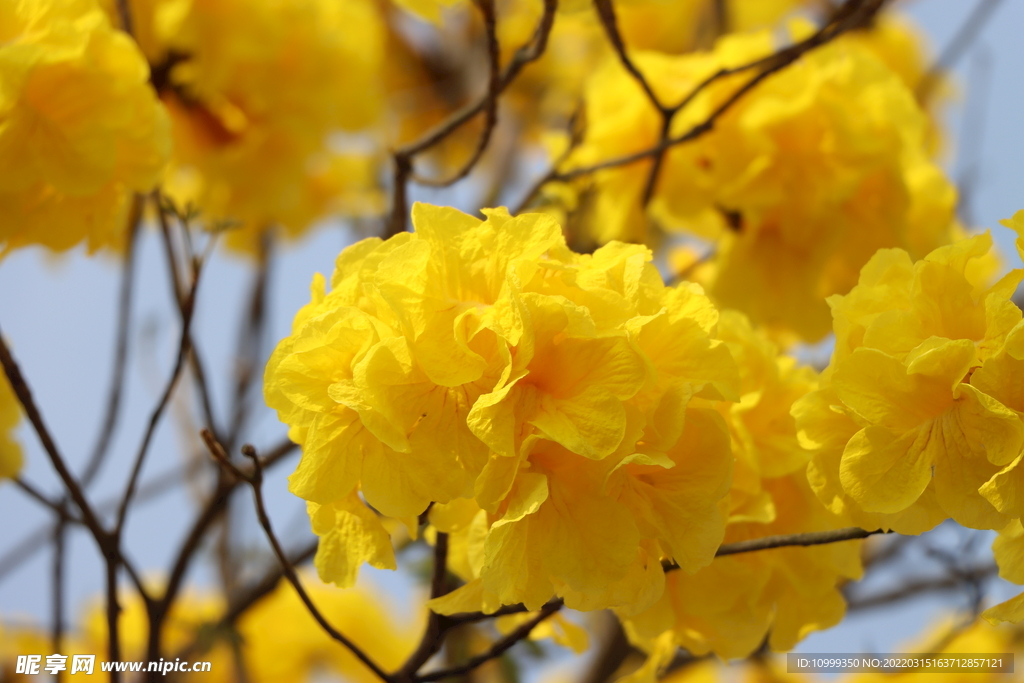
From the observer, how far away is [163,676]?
1021mm

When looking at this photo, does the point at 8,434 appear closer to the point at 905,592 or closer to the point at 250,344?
the point at 250,344

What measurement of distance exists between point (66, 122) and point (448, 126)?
0.38 m

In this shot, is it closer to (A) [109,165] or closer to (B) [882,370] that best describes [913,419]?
(B) [882,370]

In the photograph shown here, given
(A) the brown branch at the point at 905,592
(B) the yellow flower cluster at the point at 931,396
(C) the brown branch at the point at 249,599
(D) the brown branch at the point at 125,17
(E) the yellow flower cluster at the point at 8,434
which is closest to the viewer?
(B) the yellow flower cluster at the point at 931,396

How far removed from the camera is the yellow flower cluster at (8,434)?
0.94m

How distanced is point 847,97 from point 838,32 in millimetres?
164

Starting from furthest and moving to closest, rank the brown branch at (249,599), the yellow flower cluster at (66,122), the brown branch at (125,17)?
the brown branch at (249,599) → the brown branch at (125,17) → the yellow flower cluster at (66,122)

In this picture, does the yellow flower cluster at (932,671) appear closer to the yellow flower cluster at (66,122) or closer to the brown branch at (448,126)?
the brown branch at (448,126)

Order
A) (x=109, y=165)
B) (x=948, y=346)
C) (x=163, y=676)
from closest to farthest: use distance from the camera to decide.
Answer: (x=948, y=346) < (x=109, y=165) < (x=163, y=676)

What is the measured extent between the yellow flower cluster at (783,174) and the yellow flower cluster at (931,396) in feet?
1.69

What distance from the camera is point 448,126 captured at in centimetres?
97

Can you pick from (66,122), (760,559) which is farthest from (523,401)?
(66,122)

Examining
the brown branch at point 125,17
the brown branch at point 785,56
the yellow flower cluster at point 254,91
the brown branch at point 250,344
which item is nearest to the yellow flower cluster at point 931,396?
the brown branch at point 785,56

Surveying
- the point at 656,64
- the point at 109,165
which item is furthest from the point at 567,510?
the point at 656,64
